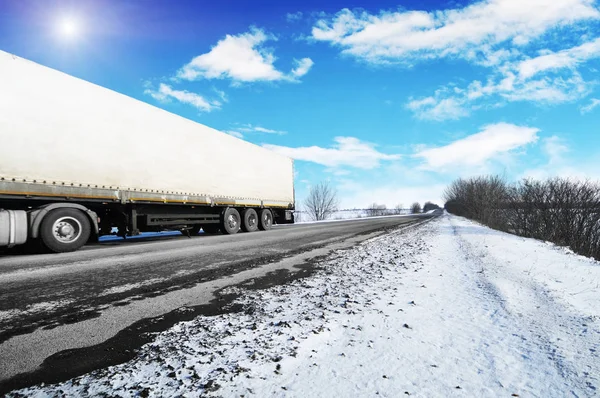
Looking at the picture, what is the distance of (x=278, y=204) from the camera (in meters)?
16.7

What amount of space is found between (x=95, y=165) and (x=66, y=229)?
1.87 metres

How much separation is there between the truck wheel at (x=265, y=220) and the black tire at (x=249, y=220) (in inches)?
20.3

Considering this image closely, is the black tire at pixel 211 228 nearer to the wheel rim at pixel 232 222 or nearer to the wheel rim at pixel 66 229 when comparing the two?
the wheel rim at pixel 232 222

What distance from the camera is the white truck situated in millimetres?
6801

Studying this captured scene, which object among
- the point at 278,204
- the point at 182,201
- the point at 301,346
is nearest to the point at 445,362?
the point at 301,346

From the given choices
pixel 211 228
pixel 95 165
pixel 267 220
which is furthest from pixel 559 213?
pixel 95 165

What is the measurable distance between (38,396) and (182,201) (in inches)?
388

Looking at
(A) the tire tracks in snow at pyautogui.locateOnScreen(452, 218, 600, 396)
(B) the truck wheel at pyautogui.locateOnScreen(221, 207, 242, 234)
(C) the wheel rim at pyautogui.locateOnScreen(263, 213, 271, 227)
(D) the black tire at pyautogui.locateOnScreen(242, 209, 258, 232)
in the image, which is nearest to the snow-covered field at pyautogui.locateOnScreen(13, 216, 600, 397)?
(A) the tire tracks in snow at pyautogui.locateOnScreen(452, 218, 600, 396)

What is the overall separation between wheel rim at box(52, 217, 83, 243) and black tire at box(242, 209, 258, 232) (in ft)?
23.7

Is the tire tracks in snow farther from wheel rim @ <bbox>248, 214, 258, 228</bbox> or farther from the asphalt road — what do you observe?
wheel rim @ <bbox>248, 214, 258, 228</bbox>

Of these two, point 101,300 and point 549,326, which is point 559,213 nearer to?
point 549,326

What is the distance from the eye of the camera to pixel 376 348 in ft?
6.95

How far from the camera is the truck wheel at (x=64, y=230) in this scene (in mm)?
7152

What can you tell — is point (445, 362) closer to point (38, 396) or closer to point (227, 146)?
point (38, 396)
